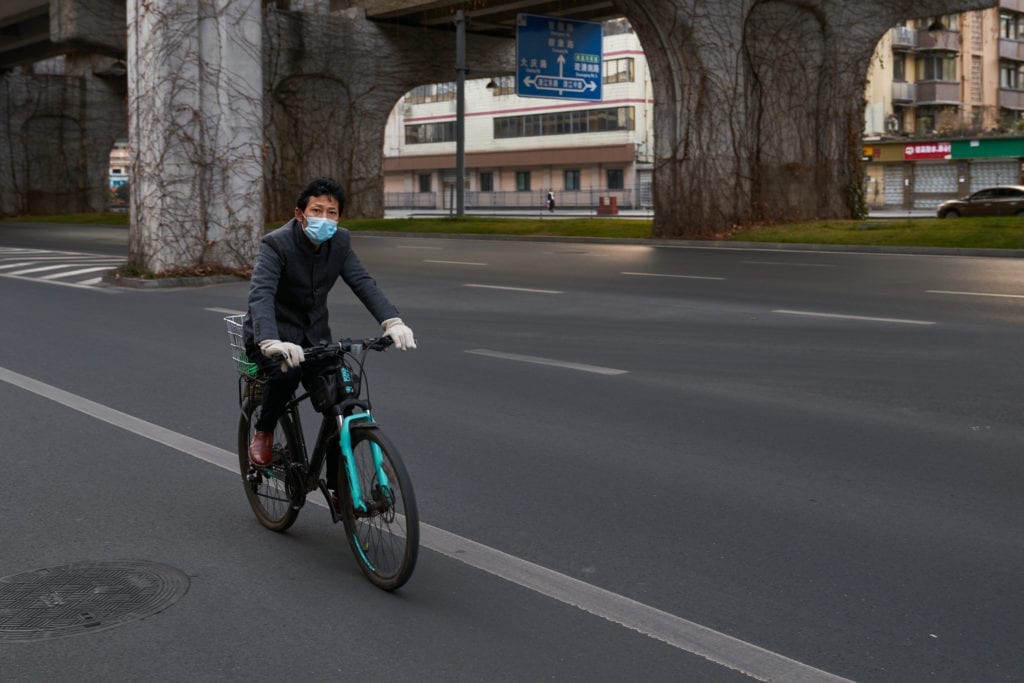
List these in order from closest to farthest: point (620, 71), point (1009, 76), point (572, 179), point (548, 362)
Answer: point (548, 362) < point (1009, 76) < point (620, 71) < point (572, 179)

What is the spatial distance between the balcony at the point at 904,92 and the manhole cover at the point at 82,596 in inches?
2972

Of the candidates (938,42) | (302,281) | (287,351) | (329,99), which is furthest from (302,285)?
(938,42)

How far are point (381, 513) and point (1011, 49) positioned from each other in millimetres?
82345

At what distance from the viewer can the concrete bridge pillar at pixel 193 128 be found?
63.7 feet

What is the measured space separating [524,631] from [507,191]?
8515 centimetres

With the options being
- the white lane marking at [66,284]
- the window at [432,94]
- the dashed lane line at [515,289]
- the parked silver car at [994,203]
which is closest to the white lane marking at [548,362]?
the dashed lane line at [515,289]

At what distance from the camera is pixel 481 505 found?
5891 mm

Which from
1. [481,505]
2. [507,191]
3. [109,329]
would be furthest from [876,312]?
[507,191]

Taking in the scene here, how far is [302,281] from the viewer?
517cm

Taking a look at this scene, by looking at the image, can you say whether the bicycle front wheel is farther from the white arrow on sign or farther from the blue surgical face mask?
the white arrow on sign

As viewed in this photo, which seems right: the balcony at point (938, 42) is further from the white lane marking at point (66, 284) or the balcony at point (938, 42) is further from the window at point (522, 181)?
the white lane marking at point (66, 284)

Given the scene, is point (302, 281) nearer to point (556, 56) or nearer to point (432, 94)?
point (556, 56)

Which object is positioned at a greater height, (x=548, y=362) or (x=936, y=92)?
(x=936, y=92)

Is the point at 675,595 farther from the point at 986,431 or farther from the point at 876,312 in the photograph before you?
the point at 876,312
